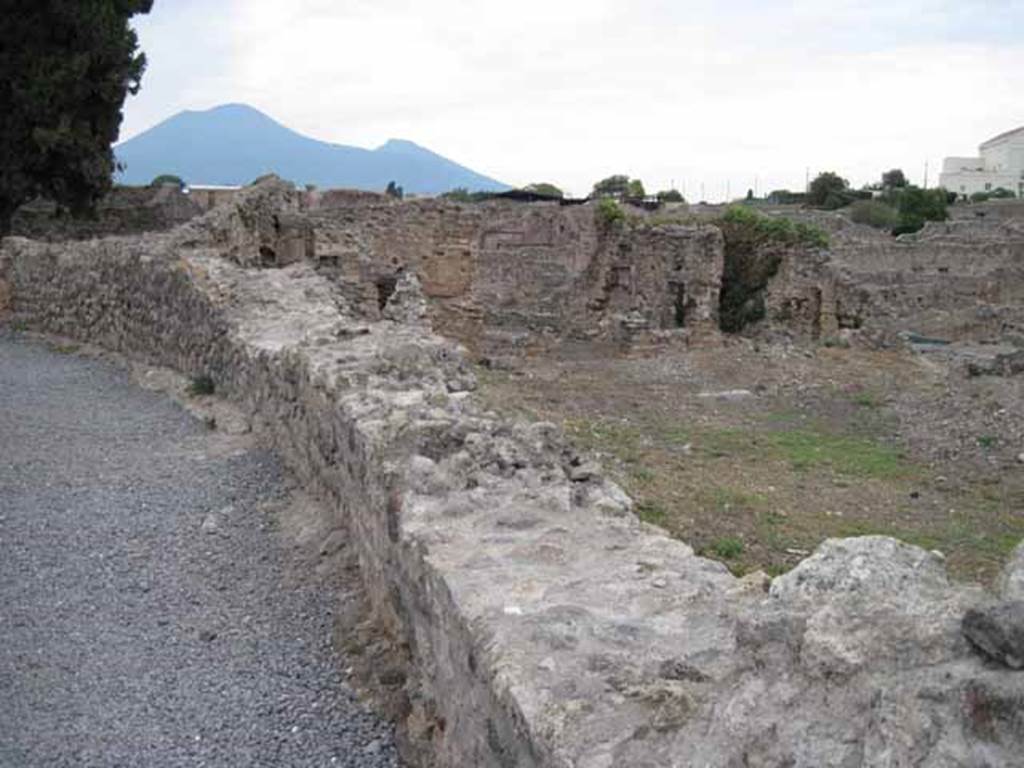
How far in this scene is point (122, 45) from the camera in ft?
69.4

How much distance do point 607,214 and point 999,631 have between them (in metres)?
17.6

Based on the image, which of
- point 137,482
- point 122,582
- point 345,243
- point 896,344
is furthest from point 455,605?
point 896,344

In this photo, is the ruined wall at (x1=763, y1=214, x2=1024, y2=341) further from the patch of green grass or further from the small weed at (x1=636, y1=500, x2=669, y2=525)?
the small weed at (x1=636, y1=500, x2=669, y2=525)

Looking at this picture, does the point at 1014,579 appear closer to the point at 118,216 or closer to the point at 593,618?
the point at 593,618

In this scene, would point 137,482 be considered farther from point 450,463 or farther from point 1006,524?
point 1006,524

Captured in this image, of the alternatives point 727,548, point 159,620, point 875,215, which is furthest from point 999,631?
point 875,215

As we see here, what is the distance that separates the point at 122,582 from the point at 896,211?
5299cm

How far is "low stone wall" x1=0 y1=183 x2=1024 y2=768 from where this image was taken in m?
2.10

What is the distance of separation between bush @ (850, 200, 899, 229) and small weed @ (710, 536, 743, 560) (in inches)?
1792

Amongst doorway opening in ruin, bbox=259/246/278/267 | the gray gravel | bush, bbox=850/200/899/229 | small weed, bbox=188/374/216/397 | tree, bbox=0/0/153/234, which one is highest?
tree, bbox=0/0/153/234

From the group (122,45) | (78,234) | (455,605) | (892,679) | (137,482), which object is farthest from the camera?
(78,234)

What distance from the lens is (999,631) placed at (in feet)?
6.41

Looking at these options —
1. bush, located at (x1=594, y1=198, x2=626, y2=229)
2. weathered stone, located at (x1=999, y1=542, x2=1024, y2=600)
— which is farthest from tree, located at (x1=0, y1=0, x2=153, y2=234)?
weathered stone, located at (x1=999, y1=542, x2=1024, y2=600)

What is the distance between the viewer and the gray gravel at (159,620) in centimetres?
379
